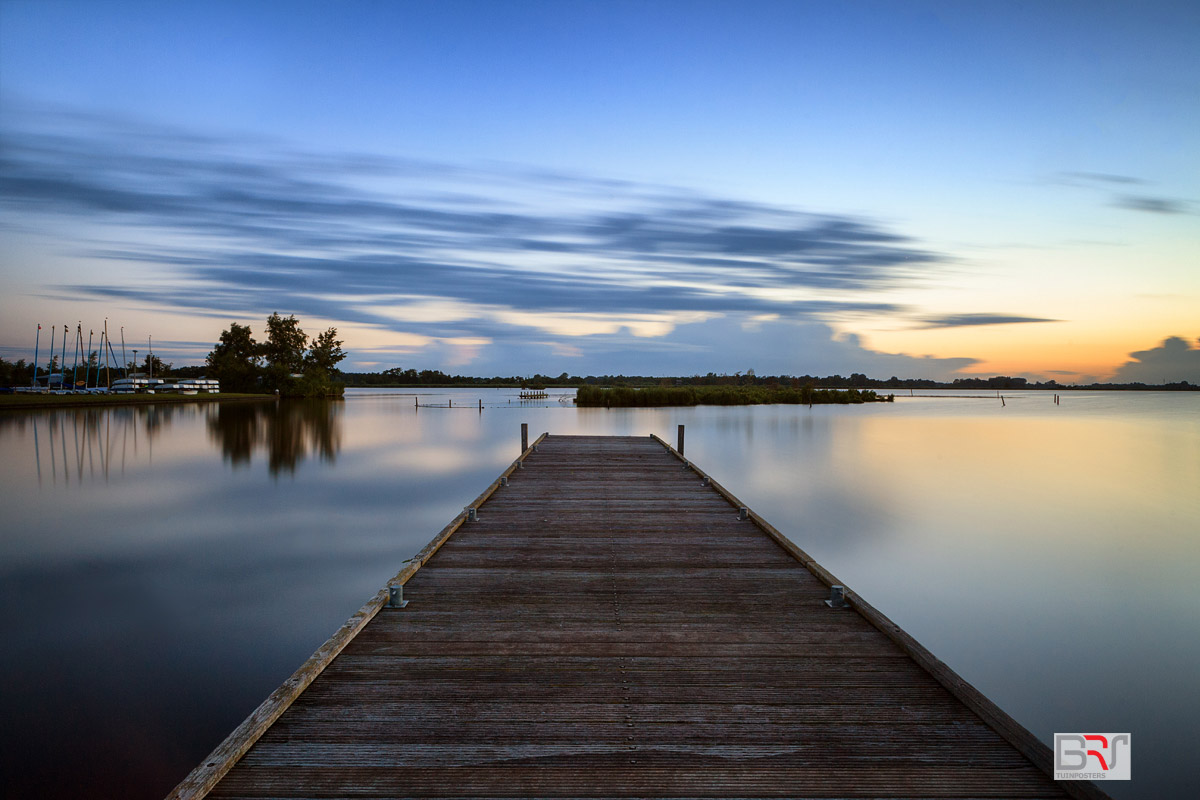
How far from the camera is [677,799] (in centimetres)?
213

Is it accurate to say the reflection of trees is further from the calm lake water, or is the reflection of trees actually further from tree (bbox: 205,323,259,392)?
tree (bbox: 205,323,259,392)

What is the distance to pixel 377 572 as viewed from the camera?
24.7ft

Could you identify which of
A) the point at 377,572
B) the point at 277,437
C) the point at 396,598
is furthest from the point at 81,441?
the point at 396,598

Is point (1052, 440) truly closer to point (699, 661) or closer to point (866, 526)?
point (866, 526)

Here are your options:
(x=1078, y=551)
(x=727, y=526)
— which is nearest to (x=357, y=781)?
(x=727, y=526)

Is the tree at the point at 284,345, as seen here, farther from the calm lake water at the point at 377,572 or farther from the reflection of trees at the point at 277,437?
the calm lake water at the point at 377,572

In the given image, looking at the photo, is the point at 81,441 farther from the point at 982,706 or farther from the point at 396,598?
the point at 982,706

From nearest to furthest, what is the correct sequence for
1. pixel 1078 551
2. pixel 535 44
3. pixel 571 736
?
pixel 571 736 < pixel 1078 551 < pixel 535 44

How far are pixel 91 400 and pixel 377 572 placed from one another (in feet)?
157

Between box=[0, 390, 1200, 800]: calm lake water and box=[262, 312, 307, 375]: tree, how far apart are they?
46.3m

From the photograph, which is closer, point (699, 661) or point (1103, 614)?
point (699, 661)

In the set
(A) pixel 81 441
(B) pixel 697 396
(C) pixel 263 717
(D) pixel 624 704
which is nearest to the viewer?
(C) pixel 263 717

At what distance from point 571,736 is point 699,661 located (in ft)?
3.13

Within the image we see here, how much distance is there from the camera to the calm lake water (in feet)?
13.5
